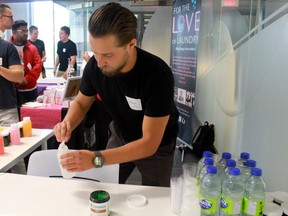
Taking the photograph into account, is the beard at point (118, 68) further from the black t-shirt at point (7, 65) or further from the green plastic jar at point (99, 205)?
the black t-shirt at point (7, 65)

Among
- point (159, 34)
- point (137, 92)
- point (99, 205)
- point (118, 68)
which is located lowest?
point (99, 205)

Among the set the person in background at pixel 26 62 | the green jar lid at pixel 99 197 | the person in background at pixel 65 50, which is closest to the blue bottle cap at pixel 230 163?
the green jar lid at pixel 99 197

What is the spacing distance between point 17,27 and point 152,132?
10.1 feet

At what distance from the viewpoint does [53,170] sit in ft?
4.72

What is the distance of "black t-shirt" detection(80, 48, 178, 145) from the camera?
1259 mm

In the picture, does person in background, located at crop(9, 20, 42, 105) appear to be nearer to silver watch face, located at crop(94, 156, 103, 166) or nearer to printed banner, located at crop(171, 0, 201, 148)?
printed banner, located at crop(171, 0, 201, 148)

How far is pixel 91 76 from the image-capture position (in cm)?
150

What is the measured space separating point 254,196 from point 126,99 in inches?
29.7

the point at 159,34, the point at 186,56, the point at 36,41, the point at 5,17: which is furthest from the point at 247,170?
the point at 36,41

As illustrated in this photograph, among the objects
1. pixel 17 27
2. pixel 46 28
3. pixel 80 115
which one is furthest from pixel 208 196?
pixel 46 28

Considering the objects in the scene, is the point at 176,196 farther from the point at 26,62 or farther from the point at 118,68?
the point at 26,62

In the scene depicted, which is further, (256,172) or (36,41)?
(36,41)

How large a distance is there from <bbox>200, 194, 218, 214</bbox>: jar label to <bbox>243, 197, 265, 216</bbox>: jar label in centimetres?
10

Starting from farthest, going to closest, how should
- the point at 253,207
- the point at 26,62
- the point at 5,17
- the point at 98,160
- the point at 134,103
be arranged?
the point at 26,62 → the point at 5,17 → the point at 134,103 → the point at 98,160 → the point at 253,207
